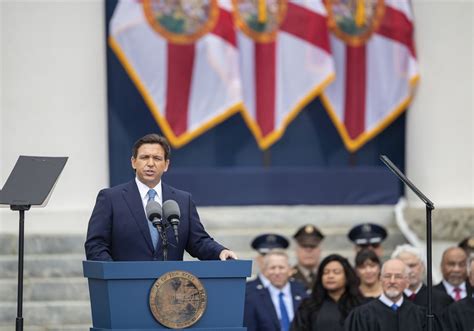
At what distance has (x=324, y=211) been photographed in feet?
47.1

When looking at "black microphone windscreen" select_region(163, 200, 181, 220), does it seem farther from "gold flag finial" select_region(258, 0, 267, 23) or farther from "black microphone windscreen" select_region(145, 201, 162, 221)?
"gold flag finial" select_region(258, 0, 267, 23)

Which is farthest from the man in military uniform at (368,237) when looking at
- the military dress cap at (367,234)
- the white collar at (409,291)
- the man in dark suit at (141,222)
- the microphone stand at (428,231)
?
the man in dark suit at (141,222)

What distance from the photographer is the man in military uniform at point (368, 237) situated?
12375mm

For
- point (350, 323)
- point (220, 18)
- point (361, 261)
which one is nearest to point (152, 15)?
point (220, 18)

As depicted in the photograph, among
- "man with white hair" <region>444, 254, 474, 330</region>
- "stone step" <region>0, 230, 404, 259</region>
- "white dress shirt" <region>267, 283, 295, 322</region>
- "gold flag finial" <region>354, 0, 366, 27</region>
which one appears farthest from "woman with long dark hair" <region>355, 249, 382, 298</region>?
"gold flag finial" <region>354, 0, 366, 27</region>

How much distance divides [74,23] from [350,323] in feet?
17.7

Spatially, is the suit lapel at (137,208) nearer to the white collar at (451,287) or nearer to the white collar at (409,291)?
the white collar at (409,291)

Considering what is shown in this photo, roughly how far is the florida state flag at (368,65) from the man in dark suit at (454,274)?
3.28m

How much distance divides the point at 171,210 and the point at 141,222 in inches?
14.2

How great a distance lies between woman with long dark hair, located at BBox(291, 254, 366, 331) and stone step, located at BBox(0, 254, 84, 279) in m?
3.25

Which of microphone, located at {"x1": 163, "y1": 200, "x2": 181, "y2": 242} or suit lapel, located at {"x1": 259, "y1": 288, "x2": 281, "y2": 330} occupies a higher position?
microphone, located at {"x1": 163, "y1": 200, "x2": 181, "y2": 242}

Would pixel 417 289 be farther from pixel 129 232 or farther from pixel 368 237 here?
pixel 129 232

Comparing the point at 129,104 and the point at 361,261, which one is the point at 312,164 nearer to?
the point at 129,104

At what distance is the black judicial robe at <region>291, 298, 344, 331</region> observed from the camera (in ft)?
33.0
